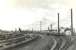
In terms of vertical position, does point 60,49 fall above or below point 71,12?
below

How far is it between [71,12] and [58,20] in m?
8.03

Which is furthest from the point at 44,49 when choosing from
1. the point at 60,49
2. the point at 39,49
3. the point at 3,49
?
the point at 3,49

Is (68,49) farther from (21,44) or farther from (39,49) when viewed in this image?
(21,44)

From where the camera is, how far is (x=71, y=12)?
64.4m

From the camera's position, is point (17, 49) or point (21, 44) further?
point (21, 44)

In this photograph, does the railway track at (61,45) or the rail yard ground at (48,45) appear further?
the railway track at (61,45)

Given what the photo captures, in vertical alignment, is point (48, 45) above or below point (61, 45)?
above

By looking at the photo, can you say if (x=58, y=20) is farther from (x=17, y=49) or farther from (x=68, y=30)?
(x=17, y=49)

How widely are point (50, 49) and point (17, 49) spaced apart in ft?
14.6

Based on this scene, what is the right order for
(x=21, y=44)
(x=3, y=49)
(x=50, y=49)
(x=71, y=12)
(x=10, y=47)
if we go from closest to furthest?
(x=3, y=49), (x=10, y=47), (x=50, y=49), (x=21, y=44), (x=71, y=12)

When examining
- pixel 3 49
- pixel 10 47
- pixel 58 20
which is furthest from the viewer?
pixel 58 20

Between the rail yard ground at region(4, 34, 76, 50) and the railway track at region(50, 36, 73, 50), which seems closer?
the rail yard ground at region(4, 34, 76, 50)

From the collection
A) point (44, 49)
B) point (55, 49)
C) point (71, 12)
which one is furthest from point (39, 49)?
point (71, 12)

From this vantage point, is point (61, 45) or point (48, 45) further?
point (61, 45)
